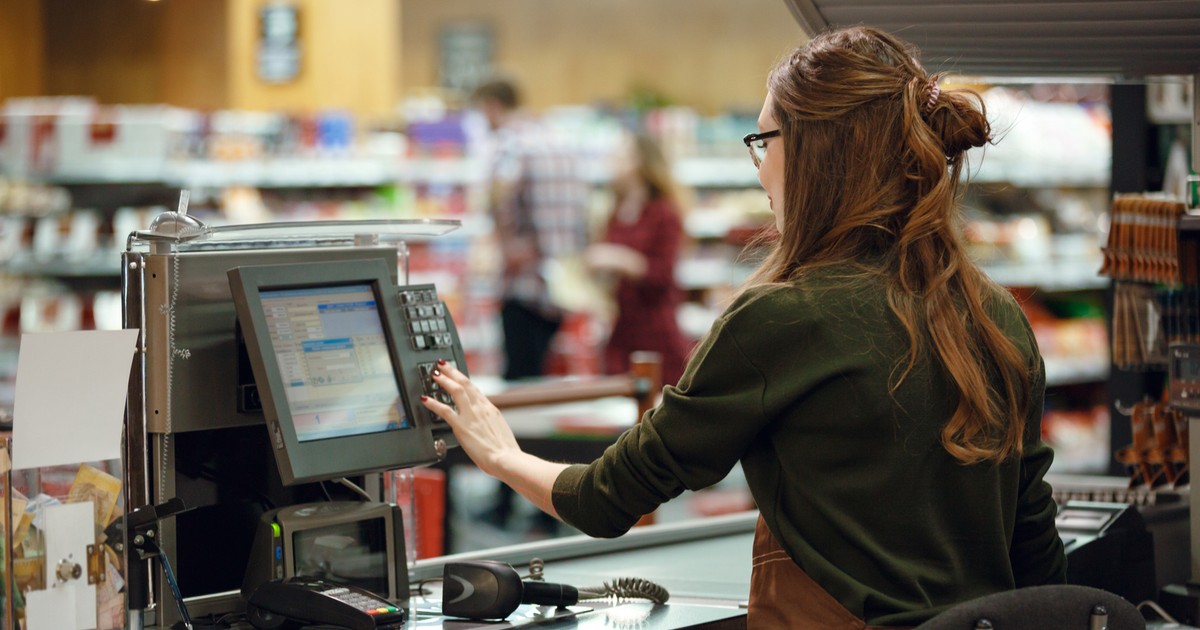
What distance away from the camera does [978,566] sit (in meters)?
1.65

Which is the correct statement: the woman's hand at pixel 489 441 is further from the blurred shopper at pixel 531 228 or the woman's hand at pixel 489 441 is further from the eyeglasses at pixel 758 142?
the blurred shopper at pixel 531 228

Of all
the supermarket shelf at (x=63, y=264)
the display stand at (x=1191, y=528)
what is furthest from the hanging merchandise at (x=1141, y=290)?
the supermarket shelf at (x=63, y=264)

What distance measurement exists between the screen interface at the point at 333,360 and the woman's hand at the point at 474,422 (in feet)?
0.23

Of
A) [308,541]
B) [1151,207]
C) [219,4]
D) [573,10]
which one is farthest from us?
[573,10]

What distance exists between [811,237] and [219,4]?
6612 millimetres

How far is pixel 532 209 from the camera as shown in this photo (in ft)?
19.8

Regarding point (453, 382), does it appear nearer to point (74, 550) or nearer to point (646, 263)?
point (74, 550)

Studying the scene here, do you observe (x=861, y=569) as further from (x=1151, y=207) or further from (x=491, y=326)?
(x=491, y=326)

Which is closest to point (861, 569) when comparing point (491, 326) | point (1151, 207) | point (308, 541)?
point (308, 541)

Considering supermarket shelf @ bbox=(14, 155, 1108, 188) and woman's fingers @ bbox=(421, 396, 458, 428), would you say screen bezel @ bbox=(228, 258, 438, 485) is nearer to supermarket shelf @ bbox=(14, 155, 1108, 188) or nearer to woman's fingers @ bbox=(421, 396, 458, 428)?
woman's fingers @ bbox=(421, 396, 458, 428)

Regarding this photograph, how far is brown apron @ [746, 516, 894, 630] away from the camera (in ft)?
5.25

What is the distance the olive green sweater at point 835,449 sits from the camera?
1566 millimetres

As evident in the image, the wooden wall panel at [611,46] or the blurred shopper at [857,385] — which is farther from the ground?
the wooden wall panel at [611,46]

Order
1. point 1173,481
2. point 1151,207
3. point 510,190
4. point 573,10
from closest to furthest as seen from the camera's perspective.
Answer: point 1151,207
point 1173,481
point 510,190
point 573,10
